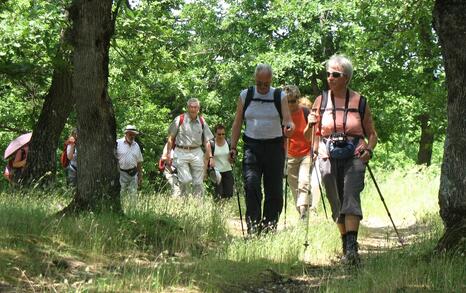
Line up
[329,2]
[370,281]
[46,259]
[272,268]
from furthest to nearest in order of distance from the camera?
1. [329,2]
2. [272,268]
3. [46,259]
4. [370,281]

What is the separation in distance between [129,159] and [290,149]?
3.44 m

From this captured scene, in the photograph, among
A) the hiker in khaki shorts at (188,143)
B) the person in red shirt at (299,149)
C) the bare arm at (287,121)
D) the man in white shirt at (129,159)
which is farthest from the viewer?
the man in white shirt at (129,159)

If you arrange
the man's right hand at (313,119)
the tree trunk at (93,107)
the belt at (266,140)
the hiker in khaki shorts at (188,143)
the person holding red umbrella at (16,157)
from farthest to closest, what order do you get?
the person holding red umbrella at (16,157), the hiker in khaki shorts at (188,143), the belt at (266,140), the tree trunk at (93,107), the man's right hand at (313,119)

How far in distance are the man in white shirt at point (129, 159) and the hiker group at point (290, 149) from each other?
1215 millimetres

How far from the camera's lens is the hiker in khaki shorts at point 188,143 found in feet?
32.8

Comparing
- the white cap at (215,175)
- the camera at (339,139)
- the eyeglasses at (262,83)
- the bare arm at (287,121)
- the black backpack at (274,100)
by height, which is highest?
the eyeglasses at (262,83)

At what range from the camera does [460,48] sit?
5.41 metres

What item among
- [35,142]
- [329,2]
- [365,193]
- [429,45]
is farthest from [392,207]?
[329,2]

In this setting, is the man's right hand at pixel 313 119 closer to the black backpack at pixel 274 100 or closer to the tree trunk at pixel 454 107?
the black backpack at pixel 274 100

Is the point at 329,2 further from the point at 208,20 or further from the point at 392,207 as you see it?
the point at 392,207

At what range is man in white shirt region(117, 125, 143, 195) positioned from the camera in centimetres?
1142

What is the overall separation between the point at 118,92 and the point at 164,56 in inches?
386

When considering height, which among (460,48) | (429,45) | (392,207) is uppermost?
(429,45)

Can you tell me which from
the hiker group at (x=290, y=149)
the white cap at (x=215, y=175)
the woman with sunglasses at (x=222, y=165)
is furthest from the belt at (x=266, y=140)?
the woman with sunglasses at (x=222, y=165)
